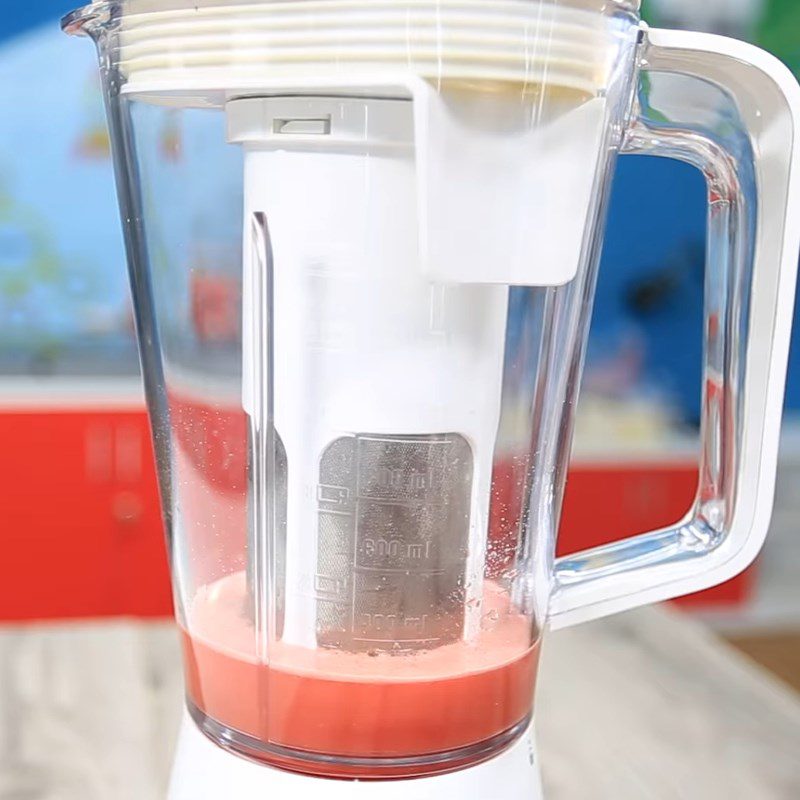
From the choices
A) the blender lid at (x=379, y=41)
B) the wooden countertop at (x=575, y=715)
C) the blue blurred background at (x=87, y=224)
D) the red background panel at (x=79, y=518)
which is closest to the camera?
the blender lid at (x=379, y=41)

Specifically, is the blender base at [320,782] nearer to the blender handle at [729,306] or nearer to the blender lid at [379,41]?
the blender handle at [729,306]

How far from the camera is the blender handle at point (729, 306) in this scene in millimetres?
499

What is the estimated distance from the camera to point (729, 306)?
546mm

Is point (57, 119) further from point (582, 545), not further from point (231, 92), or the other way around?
point (231, 92)

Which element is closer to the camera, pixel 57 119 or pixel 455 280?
pixel 455 280

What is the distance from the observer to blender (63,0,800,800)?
44 centimetres

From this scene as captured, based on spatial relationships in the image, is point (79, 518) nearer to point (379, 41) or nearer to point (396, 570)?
point (396, 570)

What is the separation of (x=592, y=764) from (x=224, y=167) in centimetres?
41

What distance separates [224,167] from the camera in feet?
1.71

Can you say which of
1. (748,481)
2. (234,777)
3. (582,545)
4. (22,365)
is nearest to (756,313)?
(748,481)

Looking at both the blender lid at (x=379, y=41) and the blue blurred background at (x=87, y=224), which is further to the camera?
the blue blurred background at (x=87, y=224)

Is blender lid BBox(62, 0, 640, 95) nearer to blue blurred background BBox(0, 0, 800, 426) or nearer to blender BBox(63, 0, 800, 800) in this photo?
blender BBox(63, 0, 800, 800)

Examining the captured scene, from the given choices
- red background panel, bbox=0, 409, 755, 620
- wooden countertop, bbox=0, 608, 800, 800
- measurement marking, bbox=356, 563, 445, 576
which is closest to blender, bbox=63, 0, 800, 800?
measurement marking, bbox=356, 563, 445, 576

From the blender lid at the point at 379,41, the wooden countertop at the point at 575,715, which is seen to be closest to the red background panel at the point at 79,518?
the wooden countertop at the point at 575,715
